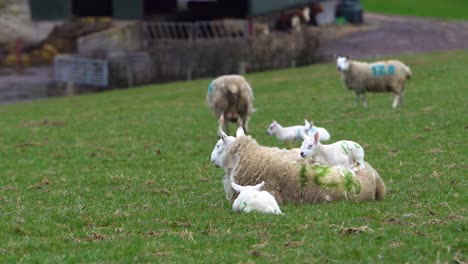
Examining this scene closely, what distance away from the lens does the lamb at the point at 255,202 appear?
902 cm

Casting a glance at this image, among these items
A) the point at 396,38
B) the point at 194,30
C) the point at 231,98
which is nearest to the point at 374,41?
the point at 396,38

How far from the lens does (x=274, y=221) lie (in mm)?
8555

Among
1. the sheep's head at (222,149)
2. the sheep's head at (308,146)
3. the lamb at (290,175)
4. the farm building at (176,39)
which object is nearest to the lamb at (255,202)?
the lamb at (290,175)

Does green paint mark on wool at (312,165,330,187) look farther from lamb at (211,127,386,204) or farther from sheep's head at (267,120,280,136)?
sheep's head at (267,120,280,136)

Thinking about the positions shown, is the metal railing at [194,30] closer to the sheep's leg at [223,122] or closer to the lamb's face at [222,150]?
the sheep's leg at [223,122]

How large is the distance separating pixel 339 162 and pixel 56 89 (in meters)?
27.0

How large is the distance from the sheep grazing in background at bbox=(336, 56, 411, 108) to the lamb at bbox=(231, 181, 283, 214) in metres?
11.8

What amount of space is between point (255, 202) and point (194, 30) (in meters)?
33.0

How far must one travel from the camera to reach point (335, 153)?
10289mm

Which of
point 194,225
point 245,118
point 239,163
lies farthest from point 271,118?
point 194,225

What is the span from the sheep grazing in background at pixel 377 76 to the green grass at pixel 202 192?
496 mm

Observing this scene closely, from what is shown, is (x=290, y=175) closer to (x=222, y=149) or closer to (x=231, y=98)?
(x=222, y=149)

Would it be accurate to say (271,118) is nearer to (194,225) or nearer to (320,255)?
(194,225)

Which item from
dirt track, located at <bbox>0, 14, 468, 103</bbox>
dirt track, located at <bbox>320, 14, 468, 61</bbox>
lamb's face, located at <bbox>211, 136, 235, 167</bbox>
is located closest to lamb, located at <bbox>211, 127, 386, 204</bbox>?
lamb's face, located at <bbox>211, 136, 235, 167</bbox>
